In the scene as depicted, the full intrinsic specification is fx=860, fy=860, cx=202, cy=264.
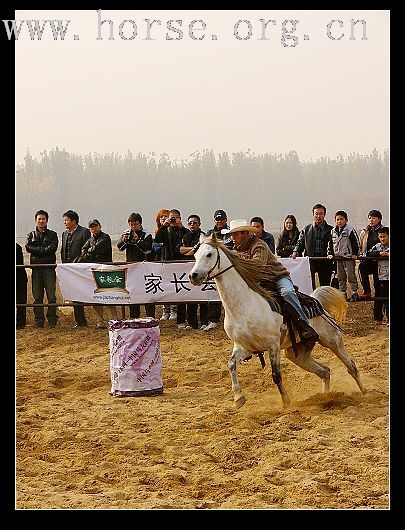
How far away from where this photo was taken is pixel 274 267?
9453 millimetres

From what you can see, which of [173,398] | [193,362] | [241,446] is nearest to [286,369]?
[193,362]

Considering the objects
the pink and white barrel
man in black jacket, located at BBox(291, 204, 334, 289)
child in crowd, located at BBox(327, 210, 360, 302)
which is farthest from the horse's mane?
child in crowd, located at BBox(327, 210, 360, 302)

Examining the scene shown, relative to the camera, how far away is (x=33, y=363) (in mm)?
12758

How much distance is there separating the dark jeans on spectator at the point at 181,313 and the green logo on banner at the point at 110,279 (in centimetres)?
92

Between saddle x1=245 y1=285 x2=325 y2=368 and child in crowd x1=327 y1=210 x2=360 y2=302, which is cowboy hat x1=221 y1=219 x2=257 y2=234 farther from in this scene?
child in crowd x1=327 y1=210 x2=360 y2=302

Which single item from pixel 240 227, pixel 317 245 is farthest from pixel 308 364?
pixel 317 245

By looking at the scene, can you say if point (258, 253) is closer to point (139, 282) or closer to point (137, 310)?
point (139, 282)

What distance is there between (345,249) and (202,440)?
6.65 metres

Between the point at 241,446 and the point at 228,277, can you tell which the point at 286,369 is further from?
the point at 241,446

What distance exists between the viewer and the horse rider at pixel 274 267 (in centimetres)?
930

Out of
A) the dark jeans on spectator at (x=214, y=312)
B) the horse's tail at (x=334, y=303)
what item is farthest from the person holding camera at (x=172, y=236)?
the horse's tail at (x=334, y=303)

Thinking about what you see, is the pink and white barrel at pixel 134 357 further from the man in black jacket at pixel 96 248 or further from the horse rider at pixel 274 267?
the man in black jacket at pixel 96 248

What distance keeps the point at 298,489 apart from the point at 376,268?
25.9 ft
